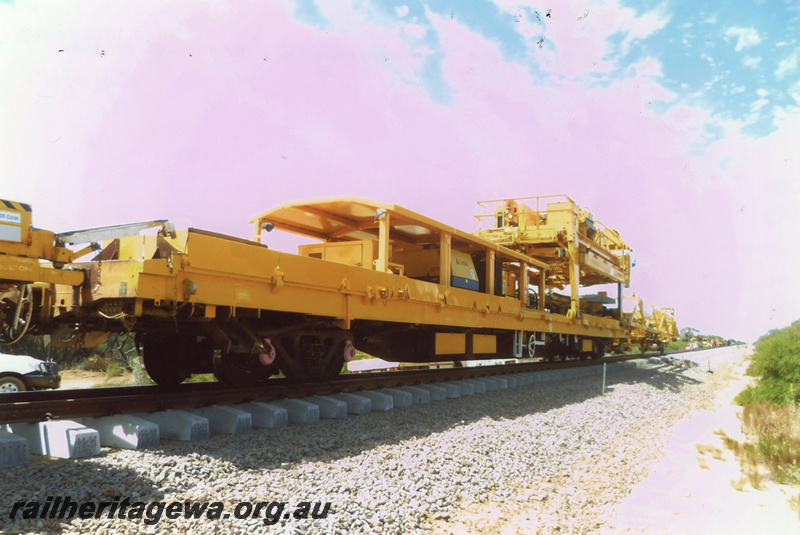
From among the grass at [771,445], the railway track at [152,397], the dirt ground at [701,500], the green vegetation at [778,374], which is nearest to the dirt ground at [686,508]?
the dirt ground at [701,500]

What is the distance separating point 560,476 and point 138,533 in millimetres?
4242

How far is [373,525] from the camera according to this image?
12.4 feet

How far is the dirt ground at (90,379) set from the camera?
17.8m

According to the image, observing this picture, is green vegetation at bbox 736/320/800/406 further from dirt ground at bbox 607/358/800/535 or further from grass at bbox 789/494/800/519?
grass at bbox 789/494/800/519

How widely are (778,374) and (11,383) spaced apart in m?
18.0

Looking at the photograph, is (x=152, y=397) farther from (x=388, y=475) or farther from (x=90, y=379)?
(x=90, y=379)

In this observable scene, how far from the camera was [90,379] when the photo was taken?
65.5ft

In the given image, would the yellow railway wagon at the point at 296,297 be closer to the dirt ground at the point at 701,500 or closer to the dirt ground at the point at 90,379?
the dirt ground at the point at 701,500

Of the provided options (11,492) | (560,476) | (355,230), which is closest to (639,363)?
(355,230)

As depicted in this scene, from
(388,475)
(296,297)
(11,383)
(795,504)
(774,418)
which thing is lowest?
(795,504)

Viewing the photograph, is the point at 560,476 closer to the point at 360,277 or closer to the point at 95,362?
the point at 360,277

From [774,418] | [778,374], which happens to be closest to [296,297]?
[774,418]

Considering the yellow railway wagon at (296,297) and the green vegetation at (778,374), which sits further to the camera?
the green vegetation at (778,374)

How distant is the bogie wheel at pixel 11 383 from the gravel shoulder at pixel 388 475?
4887 millimetres
